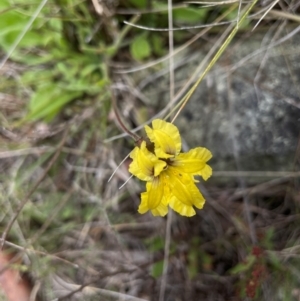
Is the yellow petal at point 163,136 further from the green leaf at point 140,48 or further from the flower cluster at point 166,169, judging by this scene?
the green leaf at point 140,48

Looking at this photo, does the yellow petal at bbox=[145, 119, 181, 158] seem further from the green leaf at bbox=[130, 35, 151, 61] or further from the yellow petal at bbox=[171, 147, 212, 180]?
the green leaf at bbox=[130, 35, 151, 61]

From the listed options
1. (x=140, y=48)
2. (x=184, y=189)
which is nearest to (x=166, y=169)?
(x=184, y=189)

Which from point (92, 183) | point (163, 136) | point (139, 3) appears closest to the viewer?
point (163, 136)

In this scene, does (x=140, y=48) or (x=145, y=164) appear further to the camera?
(x=140, y=48)

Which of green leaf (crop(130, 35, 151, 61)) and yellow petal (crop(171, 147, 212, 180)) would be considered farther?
green leaf (crop(130, 35, 151, 61))

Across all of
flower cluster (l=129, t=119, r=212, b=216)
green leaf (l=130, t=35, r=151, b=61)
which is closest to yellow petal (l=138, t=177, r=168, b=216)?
flower cluster (l=129, t=119, r=212, b=216)

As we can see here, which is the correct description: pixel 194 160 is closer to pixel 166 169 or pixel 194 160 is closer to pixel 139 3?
pixel 166 169
